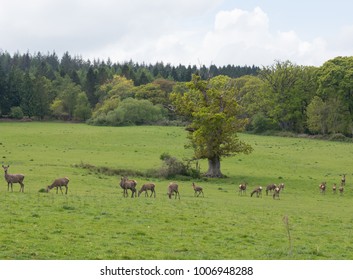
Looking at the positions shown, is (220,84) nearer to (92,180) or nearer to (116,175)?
(116,175)

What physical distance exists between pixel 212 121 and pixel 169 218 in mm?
29009

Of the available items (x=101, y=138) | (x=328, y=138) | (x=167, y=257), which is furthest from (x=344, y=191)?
(x=328, y=138)

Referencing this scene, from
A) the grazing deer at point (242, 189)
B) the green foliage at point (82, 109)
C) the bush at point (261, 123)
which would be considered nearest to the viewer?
the grazing deer at point (242, 189)

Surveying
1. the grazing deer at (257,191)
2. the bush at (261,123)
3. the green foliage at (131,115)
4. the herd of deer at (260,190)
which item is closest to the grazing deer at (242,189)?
the herd of deer at (260,190)

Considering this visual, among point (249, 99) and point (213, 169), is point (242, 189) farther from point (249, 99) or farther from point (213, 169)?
point (249, 99)

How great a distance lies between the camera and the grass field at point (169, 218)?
16484 mm

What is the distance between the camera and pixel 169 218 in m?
22.9

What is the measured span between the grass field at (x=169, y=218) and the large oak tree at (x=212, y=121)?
2924 mm

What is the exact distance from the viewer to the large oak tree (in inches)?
2021

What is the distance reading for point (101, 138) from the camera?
266 feet

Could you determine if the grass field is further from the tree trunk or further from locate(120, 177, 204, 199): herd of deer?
the tree trunk

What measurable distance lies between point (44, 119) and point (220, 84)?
8172 cm

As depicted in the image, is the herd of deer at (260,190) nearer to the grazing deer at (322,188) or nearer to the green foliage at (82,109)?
the grazing deer at (322,188)

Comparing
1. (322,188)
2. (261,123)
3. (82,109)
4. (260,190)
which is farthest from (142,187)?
(82,109)
